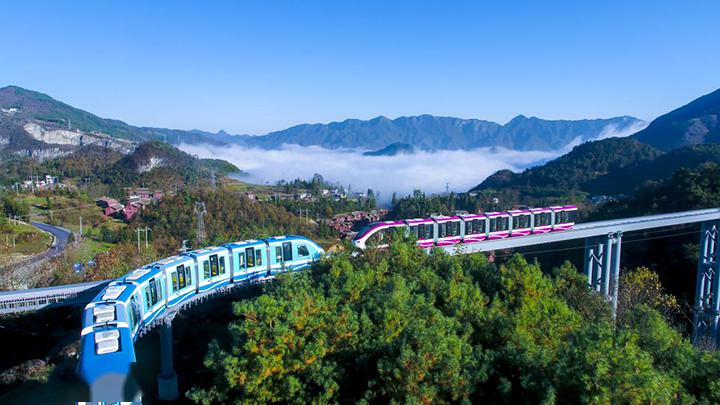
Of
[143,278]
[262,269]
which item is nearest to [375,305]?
[143,278]

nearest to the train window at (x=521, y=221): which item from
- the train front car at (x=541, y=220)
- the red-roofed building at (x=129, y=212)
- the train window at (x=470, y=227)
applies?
the train front car at (x=541, y=220)

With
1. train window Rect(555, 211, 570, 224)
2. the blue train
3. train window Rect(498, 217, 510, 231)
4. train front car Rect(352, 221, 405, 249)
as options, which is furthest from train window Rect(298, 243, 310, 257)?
train window Rect(555, 211, 570, 224)

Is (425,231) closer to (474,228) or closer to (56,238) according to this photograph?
(474,228)

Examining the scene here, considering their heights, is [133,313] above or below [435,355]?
below

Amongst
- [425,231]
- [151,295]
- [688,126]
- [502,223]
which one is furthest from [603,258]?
[688,126]

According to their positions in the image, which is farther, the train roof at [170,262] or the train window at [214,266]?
the train window at [214,266]

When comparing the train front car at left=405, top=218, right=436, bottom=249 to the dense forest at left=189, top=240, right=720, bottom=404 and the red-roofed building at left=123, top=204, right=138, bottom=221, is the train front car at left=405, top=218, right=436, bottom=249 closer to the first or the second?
the dense forest at left=189, top=240, right=720, bottom=404

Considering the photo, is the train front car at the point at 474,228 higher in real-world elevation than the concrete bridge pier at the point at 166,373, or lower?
higher

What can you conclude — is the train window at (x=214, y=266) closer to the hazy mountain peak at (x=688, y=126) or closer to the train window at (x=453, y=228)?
the train window at (x=453, y=228)
